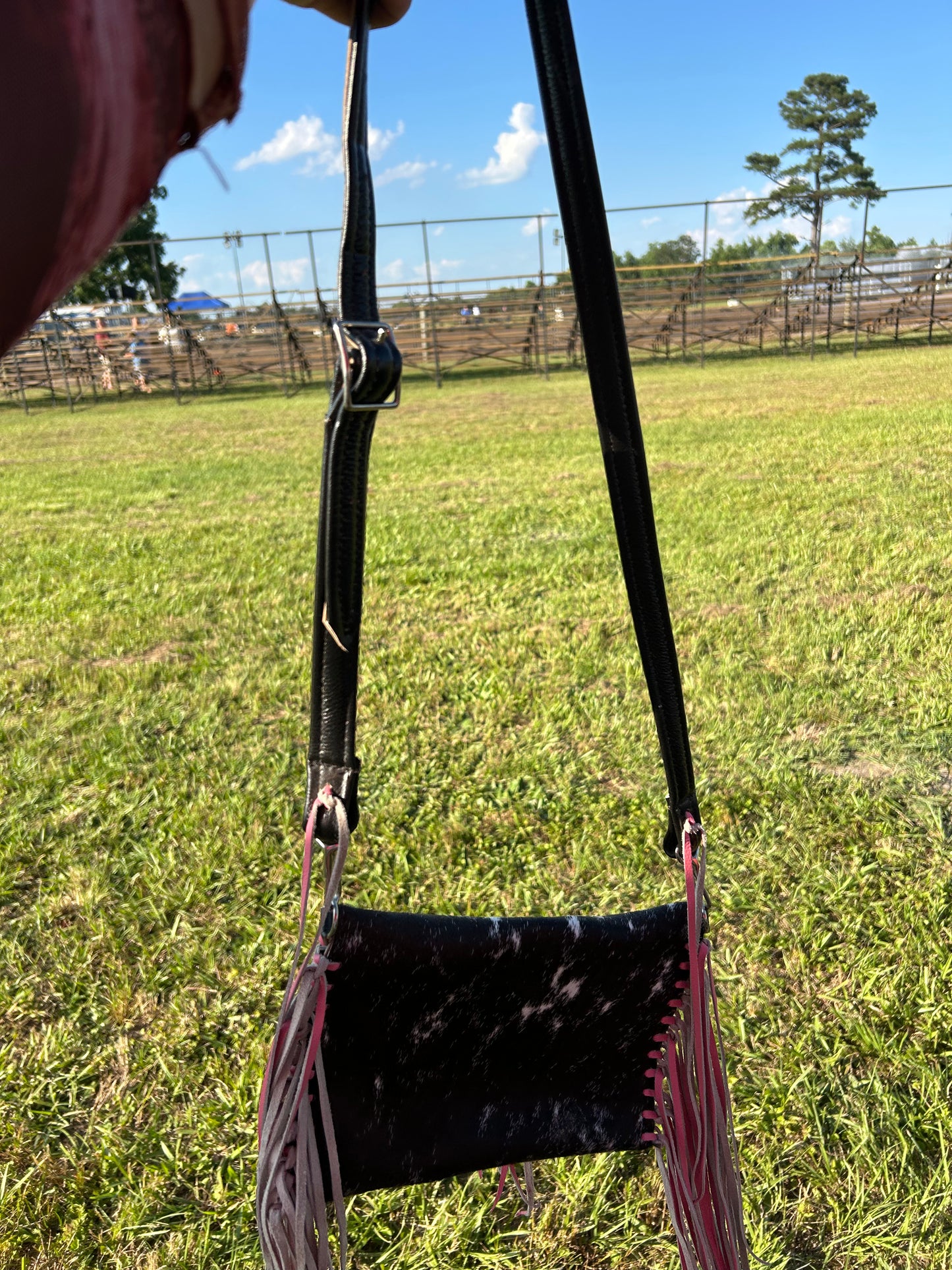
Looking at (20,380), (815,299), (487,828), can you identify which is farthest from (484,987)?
(815,299)

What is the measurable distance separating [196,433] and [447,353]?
8.94 metres

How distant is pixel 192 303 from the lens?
24953mm

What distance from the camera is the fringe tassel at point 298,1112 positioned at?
2.23 ft

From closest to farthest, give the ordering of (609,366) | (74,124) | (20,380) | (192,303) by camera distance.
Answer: (74,124)
(609,366)
(20,380)
(192,303)

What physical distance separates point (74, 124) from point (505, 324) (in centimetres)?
1857

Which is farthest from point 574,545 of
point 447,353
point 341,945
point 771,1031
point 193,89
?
point 447,353

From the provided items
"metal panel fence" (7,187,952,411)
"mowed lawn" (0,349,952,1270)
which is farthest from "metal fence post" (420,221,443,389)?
"mowed lawn" (0,349,952,1270)

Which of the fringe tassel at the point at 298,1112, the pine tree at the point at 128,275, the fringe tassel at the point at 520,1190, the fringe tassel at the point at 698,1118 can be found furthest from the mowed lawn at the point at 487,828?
the pine tree at the point at 128,275

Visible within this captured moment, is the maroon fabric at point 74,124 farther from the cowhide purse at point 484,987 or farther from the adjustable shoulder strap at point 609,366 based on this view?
the adjustable shoulder strap at point 609,366

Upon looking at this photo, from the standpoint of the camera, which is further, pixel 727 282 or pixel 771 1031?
pixel 727 282

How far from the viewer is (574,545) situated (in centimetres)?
421

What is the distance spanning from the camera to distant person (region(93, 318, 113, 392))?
1723 cm

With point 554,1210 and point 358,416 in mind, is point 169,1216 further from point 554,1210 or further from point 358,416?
point 358,416

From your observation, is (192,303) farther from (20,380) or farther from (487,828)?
(487,828)
